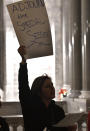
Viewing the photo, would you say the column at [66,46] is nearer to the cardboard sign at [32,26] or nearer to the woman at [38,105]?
the cardboard sign at [32,26]

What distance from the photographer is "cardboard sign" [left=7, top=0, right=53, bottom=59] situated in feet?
15.8

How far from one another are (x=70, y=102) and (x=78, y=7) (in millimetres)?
3797

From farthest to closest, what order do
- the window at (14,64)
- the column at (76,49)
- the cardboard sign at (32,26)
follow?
the window at (14,64)
the column at (76,49)
the cardboard sign at (32,26)

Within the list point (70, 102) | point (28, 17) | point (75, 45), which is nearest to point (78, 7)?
point (75, 45)

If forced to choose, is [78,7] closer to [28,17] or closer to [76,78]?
[76,78]

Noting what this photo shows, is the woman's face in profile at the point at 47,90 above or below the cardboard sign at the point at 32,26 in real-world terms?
below

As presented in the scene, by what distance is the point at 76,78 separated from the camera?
1480 cm

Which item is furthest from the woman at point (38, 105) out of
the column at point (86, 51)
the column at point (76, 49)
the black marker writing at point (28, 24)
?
the column at point (76, 49)

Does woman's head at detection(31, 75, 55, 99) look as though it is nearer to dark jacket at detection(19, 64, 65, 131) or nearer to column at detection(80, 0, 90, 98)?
dark jacket at detection(19, 64, 65, 131)

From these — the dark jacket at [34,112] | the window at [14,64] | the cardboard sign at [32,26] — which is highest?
the cardboard sign at [32,26]

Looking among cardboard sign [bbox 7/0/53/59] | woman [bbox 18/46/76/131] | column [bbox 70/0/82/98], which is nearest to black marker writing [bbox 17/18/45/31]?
cardboard sign [bbox 7/0/53/59]

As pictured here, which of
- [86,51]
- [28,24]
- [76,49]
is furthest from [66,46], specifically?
[28,24]

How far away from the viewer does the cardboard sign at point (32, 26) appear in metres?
4.81

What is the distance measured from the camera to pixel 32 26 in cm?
487
